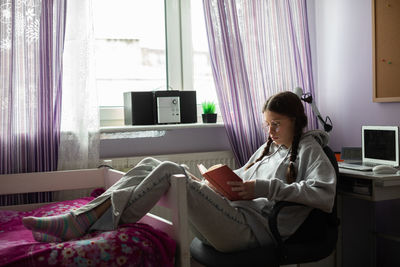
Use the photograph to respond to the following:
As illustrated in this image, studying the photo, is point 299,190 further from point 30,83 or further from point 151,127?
point 30,83

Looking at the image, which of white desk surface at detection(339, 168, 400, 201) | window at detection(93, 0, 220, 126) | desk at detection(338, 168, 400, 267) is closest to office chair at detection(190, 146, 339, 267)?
white desk surface at detection(339, 168, 400, 201)

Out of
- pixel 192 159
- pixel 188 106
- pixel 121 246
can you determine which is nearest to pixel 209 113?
pixel 188 106

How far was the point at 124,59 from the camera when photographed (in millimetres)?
2926

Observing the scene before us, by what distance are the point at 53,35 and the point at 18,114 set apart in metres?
0.45

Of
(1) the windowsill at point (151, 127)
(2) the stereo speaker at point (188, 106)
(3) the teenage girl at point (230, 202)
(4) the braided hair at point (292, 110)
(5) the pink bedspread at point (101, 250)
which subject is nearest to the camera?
(5) the pink bedspread at point (101, 250)

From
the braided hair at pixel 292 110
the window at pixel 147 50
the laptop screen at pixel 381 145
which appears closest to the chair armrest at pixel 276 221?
the braided hair at pixel 292 110

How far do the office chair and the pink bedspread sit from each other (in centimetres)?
19

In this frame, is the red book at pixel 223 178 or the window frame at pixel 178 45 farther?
the window frame at pixel 178 45

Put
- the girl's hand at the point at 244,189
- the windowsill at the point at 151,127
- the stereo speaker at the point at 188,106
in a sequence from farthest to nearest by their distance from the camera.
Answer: the stereo speaker at the point at 188,106
the windowsill at the point at 151,127
the girl's hand at the point at 244,189

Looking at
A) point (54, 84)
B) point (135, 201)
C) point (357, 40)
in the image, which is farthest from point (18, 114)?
point (357, 40)

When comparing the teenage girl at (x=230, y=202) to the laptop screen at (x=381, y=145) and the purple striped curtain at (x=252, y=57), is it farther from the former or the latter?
the purple striped curtain at (x=252, y=57)

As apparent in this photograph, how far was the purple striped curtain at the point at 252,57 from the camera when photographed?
9.32 feet

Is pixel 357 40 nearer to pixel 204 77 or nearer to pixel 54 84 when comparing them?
pixel 204 77

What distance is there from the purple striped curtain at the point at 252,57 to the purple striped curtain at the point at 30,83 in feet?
3.00
